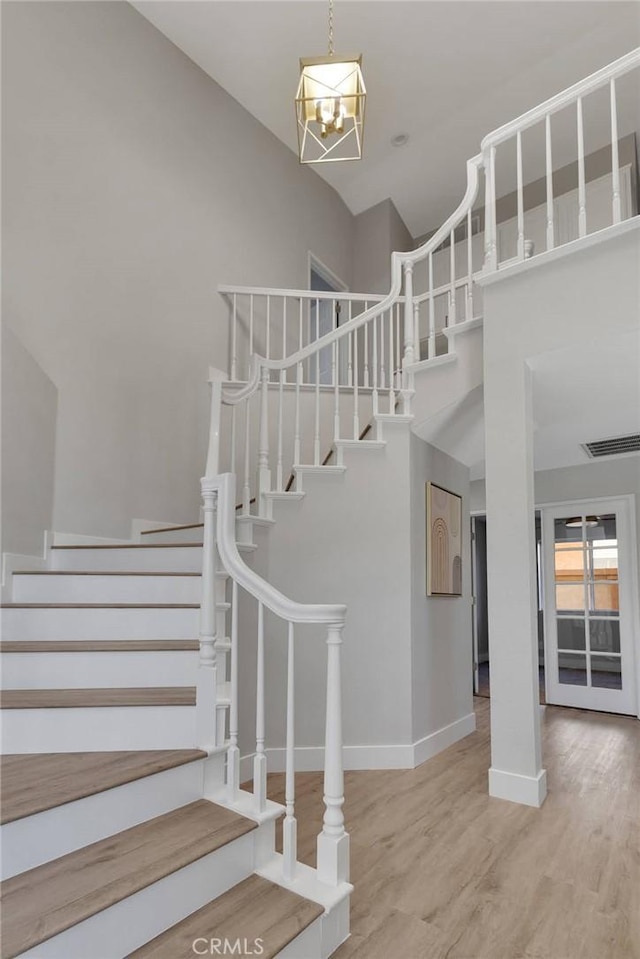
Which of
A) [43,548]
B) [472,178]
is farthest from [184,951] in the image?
[472,178]

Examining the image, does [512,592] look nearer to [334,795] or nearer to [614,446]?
[334,795]

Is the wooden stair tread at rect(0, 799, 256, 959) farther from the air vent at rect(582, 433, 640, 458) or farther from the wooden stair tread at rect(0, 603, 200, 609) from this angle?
A: the air vent at rect(582, 433, 640, 458)

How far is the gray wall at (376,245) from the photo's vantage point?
252 inches

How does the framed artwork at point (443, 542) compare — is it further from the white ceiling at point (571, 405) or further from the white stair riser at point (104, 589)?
the white stair riser at point (104, 589)

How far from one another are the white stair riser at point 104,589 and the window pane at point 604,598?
14.1 feet

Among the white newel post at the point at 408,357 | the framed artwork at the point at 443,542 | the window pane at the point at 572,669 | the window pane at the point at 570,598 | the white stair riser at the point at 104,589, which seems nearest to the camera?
the white stair riser at the point at 104,589

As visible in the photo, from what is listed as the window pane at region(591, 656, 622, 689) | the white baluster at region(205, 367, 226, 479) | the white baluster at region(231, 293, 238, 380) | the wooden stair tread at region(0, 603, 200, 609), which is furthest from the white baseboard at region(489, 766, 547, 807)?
the white baluster at region(231, 293, 238, 380)

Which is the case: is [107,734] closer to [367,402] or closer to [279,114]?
[367,402]

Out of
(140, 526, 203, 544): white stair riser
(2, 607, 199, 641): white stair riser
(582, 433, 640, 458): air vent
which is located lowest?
(2, 607, 199, 641): white stair riser

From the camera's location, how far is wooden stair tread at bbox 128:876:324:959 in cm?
144

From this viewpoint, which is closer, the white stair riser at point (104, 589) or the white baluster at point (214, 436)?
the white stair riser at point (104, 589)

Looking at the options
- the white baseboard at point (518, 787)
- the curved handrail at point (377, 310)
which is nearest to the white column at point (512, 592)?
the white baseboard at point (518, 787)

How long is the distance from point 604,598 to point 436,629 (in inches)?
93.6

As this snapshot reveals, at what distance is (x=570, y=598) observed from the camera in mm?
5621
